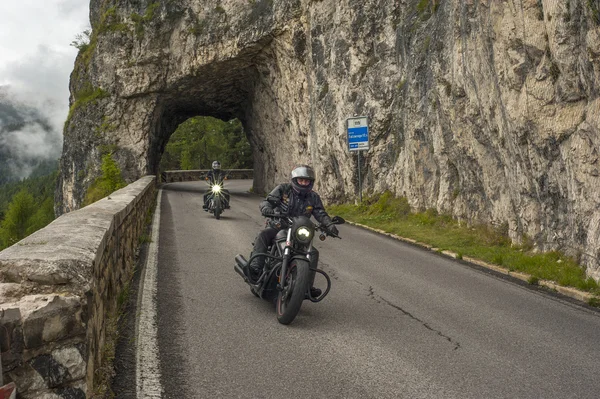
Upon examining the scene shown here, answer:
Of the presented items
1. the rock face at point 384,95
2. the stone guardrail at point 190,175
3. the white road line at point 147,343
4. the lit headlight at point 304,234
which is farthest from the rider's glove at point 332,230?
the stone guardrail at point 190,175

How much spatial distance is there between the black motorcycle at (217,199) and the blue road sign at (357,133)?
513 cm

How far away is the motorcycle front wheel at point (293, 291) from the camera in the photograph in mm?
6164

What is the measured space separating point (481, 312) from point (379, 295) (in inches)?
56.5

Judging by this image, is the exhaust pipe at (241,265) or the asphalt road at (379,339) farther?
the exhaust pipe at (241,265)

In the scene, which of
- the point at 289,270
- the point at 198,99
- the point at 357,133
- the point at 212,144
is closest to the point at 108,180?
the point at 198,99

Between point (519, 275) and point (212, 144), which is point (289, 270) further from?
point (212, 144)

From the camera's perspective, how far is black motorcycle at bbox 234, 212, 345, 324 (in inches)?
245

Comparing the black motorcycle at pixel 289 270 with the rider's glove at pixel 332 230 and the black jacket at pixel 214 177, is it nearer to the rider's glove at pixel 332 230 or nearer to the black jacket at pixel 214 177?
the rider's glove at pixel 332 230

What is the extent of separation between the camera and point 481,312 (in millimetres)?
7141

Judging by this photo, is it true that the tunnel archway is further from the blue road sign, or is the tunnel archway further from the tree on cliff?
the tree on cliff

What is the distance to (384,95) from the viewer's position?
2098 cm

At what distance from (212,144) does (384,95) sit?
166 feet

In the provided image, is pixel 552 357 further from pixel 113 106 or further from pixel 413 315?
pixel 113 106

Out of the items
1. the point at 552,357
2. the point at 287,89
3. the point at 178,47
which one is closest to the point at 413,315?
the point at 552,357
